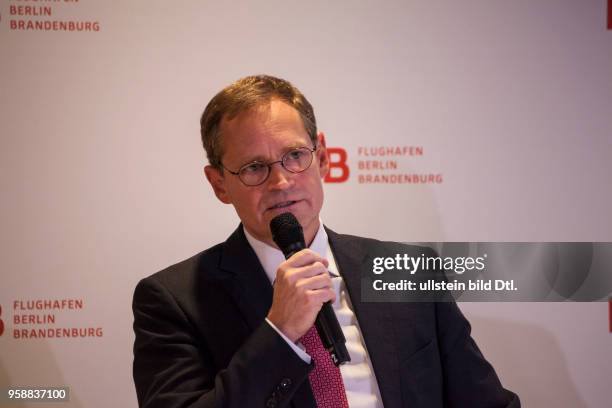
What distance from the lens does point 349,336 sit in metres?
1.99

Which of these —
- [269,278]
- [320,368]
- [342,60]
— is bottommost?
[320,368]

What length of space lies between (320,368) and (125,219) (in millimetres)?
1402

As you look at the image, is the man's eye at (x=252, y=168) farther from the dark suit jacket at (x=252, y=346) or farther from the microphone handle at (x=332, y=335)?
the microphone handle at (x=332, y=335)

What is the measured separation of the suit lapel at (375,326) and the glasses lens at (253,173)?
0.40 m

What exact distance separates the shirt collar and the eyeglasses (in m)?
0.23

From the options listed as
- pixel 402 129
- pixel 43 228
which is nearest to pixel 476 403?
pixel 402 129

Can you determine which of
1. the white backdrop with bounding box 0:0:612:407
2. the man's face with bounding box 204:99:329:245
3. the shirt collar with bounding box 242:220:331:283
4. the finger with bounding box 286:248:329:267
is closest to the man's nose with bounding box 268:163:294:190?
the man's face with bounding box 204:99:329:245

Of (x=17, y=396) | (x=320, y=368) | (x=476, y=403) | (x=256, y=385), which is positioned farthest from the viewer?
(x=17, y=396)

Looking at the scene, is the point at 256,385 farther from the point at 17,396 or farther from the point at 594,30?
the point at 594,30

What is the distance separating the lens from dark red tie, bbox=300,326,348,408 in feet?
6.01

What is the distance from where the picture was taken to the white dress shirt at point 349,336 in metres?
1.91

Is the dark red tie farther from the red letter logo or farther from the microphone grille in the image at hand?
the red letter logo

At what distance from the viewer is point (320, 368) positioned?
1.87 metres

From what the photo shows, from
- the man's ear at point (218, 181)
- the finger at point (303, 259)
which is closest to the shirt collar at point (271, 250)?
the man's ear at point (218, 181)
